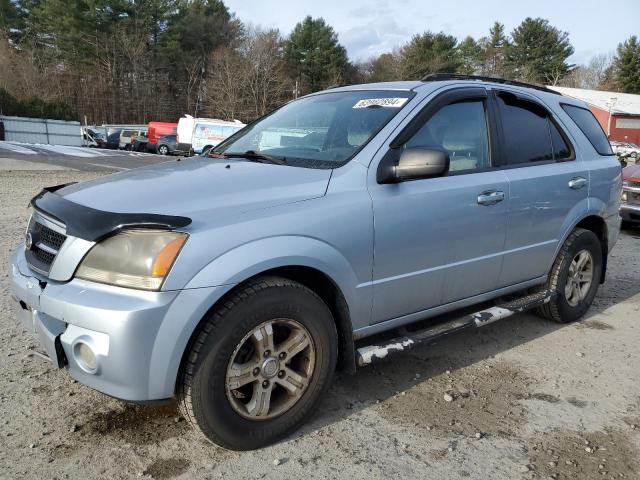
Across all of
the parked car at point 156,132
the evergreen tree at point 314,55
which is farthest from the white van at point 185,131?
the evergreen tree at point 314,55

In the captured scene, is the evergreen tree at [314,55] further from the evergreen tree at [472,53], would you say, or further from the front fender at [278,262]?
the front fender at [278,262]

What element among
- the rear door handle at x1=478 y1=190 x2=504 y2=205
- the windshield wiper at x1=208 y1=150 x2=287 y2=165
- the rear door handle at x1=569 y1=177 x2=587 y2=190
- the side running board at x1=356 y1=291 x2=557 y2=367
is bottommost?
the side running board at x1=356 y1=291 x2=557 y2=367

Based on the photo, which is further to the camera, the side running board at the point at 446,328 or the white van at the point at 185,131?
the white van at the point at 185,131

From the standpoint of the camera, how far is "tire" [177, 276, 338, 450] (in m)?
2.42

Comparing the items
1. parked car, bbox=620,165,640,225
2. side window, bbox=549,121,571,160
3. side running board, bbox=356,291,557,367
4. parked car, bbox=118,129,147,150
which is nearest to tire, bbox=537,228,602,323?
side running board, bbox=356,291,557,367

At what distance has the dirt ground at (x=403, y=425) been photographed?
100 inches

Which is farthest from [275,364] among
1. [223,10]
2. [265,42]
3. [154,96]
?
[223,10]

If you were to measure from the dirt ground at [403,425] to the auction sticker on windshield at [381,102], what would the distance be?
171 cm

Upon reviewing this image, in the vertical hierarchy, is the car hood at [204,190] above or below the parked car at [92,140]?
above

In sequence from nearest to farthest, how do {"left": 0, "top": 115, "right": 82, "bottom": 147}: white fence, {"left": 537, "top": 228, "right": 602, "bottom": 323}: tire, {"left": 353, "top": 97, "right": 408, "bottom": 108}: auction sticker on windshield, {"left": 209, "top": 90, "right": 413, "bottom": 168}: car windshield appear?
{"left": 209, "top": 90, "right": 413, "bottom": 168}: car windshield → {"left": 353, "top": 97, "right": 408, "bottom": 108}: auction sticker on windshield → {"left": 537, "top": 228, "right": 602, "bottom": 323}: tire → {"left": 0, "top": 115, "right": 82, "bottom": 147}: white fence

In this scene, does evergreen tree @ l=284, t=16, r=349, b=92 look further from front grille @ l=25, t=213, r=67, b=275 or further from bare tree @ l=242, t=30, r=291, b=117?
front grille @ l=25, t=213, r=67, b=275

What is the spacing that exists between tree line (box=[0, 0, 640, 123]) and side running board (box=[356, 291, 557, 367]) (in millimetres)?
47245

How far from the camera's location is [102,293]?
2.30m

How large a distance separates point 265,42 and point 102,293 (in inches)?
2292
